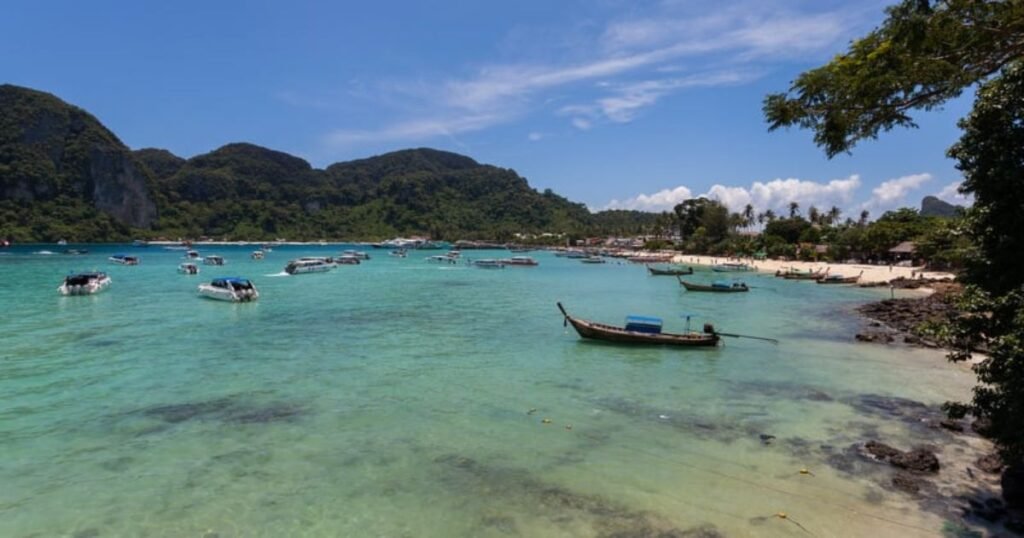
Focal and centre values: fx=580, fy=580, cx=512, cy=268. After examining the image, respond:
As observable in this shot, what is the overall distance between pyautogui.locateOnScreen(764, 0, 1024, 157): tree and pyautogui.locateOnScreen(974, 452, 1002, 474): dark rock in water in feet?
21.3

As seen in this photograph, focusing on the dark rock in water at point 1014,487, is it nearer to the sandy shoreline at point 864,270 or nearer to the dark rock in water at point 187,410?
the dark rock in water at point 187,410

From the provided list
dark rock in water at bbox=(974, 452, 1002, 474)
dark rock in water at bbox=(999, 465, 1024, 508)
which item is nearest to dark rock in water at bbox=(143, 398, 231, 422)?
dark rock in water at bbox=(999, 465, 1024, 508)

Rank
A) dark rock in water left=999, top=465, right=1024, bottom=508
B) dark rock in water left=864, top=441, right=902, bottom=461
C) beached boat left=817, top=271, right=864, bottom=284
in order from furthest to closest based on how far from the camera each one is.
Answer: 1. beached boat left=817, top=271, right=864, bottom=284
2. dark rock in water left=864, top=441, right=902, bottom=461
3. dark rock in water left=999, top=465, right=1024, bottom=508

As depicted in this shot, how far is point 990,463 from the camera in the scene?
11.1 meters

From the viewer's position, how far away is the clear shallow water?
9.37m

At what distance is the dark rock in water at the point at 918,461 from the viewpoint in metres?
11.1

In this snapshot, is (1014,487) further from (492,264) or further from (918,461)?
(492,264)

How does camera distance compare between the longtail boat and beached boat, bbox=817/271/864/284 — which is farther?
the longtail boat

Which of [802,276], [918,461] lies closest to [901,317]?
[918,461]

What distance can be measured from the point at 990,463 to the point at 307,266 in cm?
7228

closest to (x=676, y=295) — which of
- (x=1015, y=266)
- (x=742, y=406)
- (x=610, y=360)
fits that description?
(x=610, y=360)

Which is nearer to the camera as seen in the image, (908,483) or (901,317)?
(908,483)

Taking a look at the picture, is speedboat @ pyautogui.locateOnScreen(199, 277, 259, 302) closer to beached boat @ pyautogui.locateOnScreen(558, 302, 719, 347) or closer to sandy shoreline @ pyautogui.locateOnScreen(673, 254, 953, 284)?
beached boat @ pyautogui.locateOnScreen(558, 302, 719, 347)

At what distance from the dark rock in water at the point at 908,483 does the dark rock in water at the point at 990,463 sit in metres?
1.36
